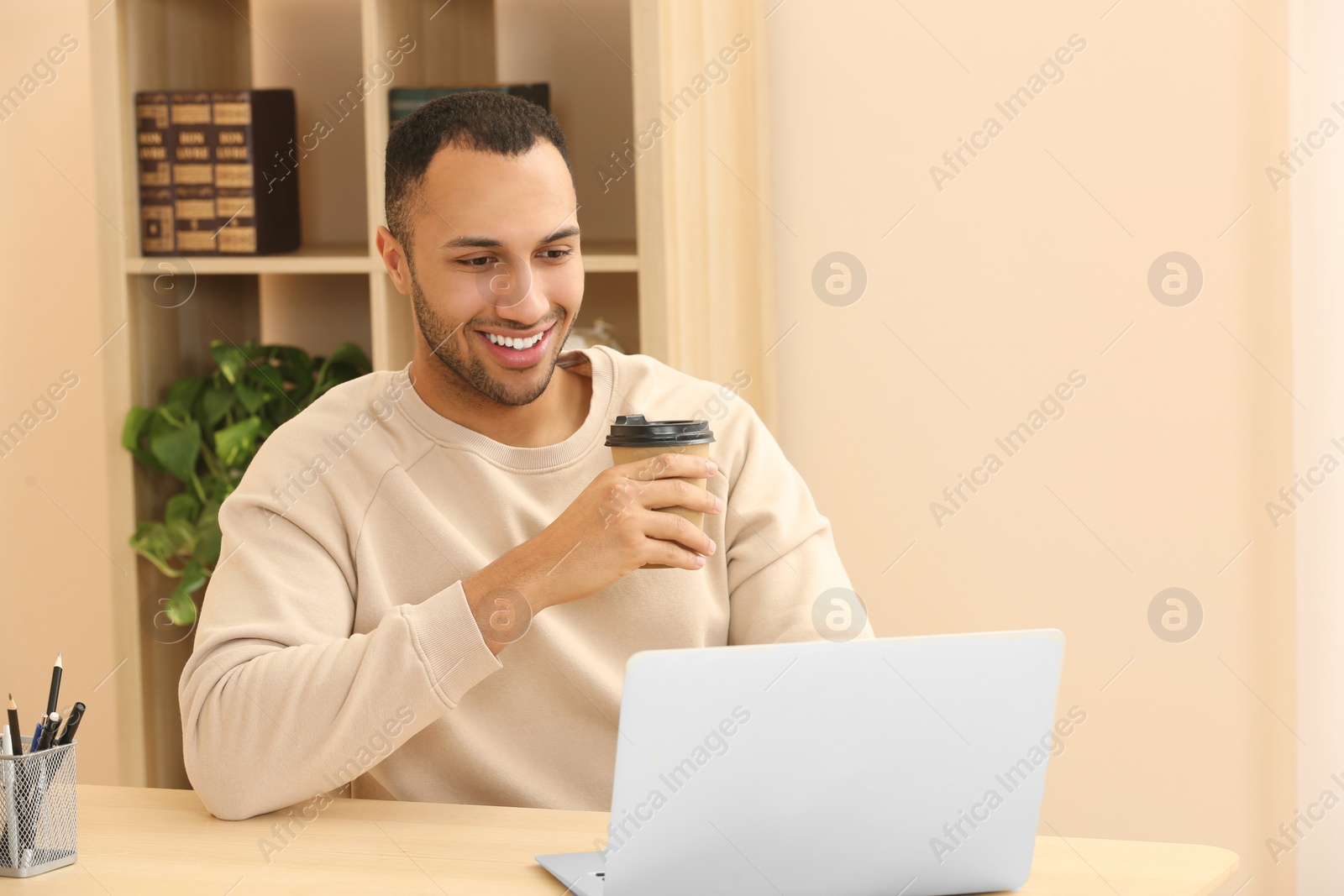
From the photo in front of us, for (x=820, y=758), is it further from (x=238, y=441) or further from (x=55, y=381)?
(x=55, y=381)

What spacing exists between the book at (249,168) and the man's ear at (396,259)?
79cm

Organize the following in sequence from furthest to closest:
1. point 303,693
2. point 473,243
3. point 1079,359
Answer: point 1079,359 → point 473,243 → point 303,693

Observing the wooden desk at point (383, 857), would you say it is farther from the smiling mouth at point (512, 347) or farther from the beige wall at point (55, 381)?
the beige wall at point (55, 381)

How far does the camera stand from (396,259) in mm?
Result: 1661

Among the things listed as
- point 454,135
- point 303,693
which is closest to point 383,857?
point 303,693

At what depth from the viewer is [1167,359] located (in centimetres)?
218

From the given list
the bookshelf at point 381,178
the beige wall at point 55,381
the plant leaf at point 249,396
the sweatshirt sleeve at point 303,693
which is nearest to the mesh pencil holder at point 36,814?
the sweatshirt sleeve at point 303,693

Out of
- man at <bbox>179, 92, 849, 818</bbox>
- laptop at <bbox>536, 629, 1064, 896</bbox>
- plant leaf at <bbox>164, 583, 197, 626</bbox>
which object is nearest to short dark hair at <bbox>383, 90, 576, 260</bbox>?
man at <bbox>179, 92, 849, 818</bbox>

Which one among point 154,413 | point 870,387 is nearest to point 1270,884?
point 870,387

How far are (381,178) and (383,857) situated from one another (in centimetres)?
139

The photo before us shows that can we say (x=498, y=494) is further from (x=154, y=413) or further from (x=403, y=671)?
(x=154, y=413)

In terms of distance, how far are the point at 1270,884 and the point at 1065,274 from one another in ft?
3.36

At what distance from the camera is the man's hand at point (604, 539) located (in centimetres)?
134

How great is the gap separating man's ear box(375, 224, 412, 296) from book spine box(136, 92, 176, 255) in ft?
2.80
